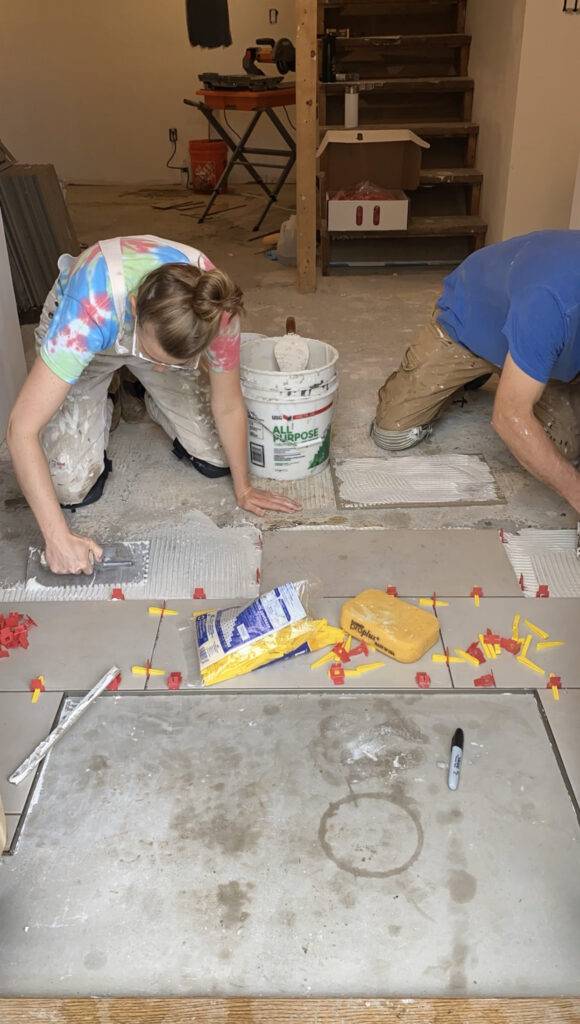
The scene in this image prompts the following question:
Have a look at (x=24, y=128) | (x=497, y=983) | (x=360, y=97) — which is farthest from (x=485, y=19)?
(x=497, y=983)

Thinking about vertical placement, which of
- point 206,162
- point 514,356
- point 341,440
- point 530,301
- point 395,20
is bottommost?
point 341,440

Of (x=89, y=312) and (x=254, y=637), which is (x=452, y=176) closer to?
(x=89, y=312)

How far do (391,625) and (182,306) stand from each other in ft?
2.75

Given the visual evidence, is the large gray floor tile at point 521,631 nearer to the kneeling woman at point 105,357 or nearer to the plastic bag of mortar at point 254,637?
the plastic bag of mortar at point 254,637

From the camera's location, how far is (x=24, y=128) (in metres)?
7.25

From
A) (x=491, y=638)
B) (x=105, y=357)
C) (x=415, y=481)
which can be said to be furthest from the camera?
(x=415, y=481)

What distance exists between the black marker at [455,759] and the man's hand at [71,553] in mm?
953

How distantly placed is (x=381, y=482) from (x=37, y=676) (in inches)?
49.3

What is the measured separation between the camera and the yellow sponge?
1.85 meters

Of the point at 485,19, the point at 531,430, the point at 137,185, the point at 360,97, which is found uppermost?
the point at 485,19

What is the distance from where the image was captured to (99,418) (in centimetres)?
249

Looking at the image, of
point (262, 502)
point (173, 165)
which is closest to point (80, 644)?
point (262, 502)

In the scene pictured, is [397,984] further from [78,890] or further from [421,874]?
[78,890]

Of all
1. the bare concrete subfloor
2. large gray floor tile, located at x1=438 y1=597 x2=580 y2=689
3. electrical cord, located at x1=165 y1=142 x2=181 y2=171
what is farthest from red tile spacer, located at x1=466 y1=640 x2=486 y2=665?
electrical cord, located at x1=165 y1=142 x2=181 y2=171
